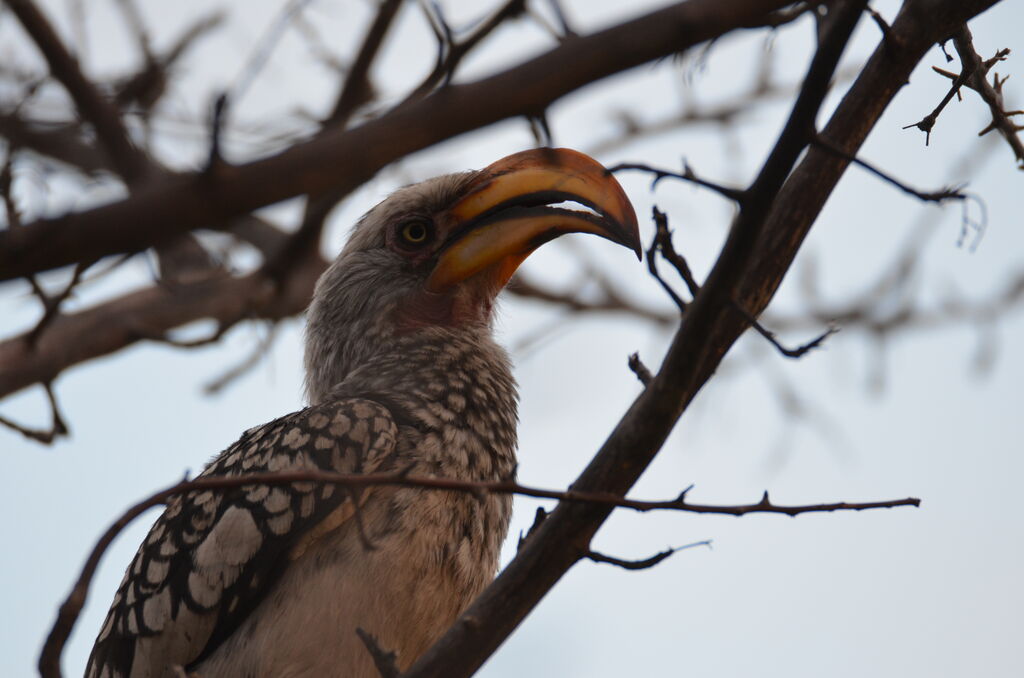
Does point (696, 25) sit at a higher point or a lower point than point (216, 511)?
higher

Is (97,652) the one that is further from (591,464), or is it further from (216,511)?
(591,464)

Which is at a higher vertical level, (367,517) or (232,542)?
(367,517)

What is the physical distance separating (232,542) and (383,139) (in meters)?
1.61

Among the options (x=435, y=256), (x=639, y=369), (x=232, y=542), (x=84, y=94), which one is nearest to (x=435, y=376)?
(x=435, y=256)

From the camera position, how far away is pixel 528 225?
11.8 ft

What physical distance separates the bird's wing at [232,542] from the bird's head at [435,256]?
Answer: 0.69 m

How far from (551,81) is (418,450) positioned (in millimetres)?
1570

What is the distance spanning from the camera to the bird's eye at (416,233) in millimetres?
4160

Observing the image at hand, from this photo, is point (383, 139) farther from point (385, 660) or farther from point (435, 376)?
point (435, 376)

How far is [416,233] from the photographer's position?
165 inches

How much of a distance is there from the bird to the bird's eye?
166mm

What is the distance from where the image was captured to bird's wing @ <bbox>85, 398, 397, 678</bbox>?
3127 millimetres

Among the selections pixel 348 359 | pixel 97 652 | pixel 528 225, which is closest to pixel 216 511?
pixel 97 652

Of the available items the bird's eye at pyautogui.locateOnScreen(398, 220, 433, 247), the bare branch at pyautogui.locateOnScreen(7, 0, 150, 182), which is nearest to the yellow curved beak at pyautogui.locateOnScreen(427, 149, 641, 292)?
the bird's eye at pyautogui.locateOnScreen(398, 220, 433, 247)
